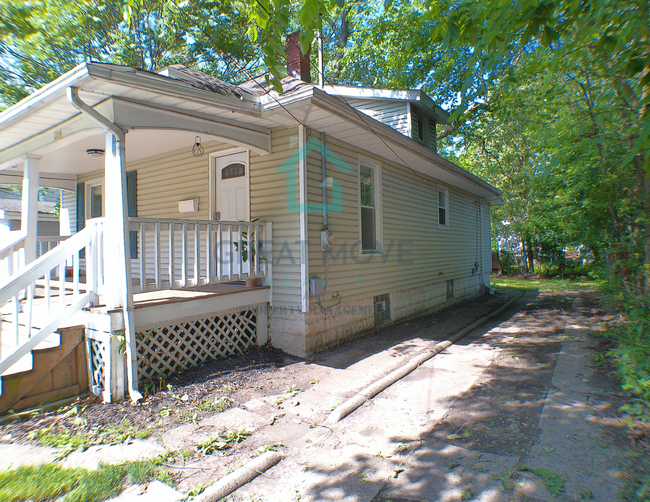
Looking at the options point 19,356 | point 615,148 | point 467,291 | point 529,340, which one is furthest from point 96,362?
point 467,291

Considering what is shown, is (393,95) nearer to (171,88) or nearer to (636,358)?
(171,88)

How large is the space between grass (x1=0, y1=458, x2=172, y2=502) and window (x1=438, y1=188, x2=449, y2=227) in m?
9.62

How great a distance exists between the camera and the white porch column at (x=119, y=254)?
424 centimetres

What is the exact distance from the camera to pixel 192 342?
17.9 feet

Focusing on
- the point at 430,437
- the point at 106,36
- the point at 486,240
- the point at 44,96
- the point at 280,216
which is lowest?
the point at 430,437

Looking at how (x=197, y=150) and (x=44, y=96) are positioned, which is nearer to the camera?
(x=44, y=96)

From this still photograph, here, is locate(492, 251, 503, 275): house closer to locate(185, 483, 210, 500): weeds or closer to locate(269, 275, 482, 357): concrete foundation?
locate(269, 275, 482, 357): concrete foundation

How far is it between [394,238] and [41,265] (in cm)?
620

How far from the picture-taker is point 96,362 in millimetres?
4438

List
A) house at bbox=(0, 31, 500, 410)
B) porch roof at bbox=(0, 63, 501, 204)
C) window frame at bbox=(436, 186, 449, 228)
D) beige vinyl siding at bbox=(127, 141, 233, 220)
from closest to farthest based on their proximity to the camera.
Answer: porch roof at bbox=(0, 63, 501, 204)
house at bbox=(0, 31, 500, 410)
beige vinyl siding at bbox=(127, 141, 233, 220)
window frame at bbox=(436, 186, 449, 228)

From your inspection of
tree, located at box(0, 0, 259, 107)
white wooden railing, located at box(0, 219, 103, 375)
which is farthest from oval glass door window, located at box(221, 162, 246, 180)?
tree, located at box(0, 0, 259, 107)

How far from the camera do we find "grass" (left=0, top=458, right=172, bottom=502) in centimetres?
265

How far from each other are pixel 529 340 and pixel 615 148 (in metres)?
3.31

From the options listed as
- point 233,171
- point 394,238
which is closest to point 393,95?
point 394,238
